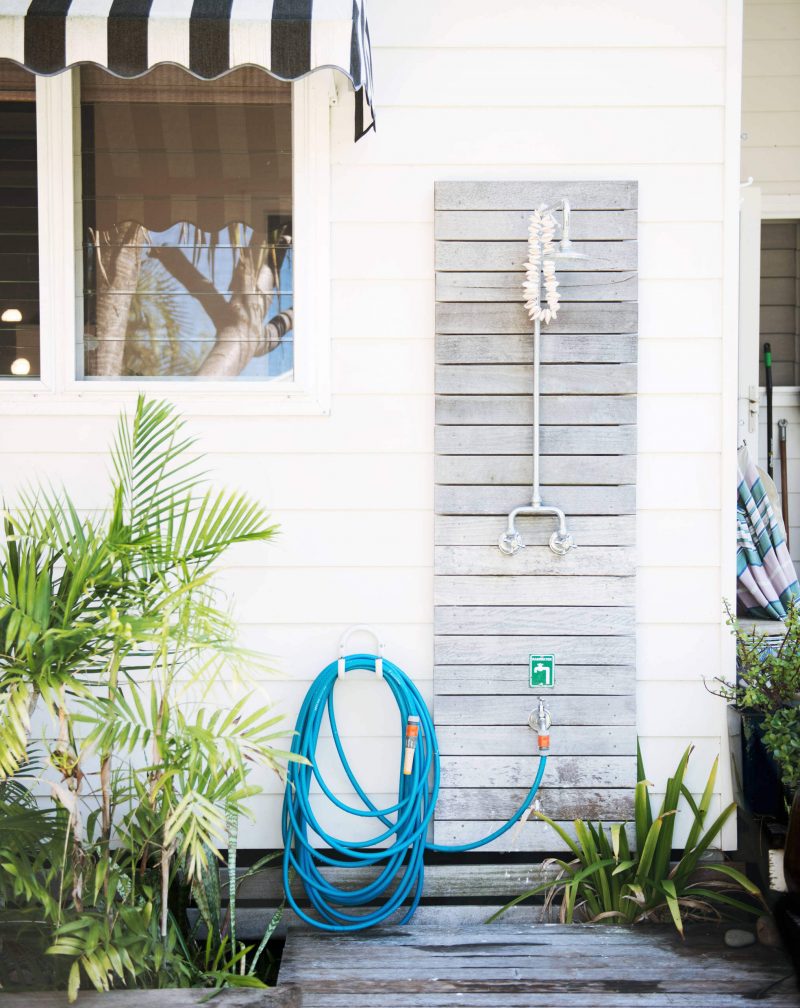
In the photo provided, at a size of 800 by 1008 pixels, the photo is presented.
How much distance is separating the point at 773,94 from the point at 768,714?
2492 millimetres

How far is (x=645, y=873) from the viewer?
2.62 metres

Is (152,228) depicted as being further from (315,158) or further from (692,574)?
(692,574)

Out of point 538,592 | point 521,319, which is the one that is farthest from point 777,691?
point 521,319

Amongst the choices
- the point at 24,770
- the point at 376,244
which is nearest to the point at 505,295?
the point at 376,244

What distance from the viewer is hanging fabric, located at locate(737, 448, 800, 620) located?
2.96m

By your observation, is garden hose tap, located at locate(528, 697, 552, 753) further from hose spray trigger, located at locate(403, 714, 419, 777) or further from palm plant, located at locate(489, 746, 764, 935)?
hose spray trigger, located at locate(403, 714, 419, 777)

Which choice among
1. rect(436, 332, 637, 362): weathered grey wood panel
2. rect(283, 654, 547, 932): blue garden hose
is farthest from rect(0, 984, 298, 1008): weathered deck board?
rect(436, 332, 637, 362): weathered grey wood panel

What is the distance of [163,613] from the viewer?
2.12 metres

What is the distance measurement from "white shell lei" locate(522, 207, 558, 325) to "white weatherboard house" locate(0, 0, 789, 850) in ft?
0.25

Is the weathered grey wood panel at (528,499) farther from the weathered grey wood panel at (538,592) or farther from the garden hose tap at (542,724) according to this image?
the garden hose tap at (542,724)

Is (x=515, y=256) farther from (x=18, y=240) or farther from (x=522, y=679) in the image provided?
(x=18, y=240)

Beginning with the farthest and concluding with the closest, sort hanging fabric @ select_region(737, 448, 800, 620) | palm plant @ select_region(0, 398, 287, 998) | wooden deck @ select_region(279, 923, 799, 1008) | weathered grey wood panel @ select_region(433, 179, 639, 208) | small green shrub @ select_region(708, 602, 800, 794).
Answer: hanging fabric @ select_region(737, 448, 800, 620), weathered grey wood panel @ select_region(433, 179, 639, 208), small green shrub @ select_region(708, 602, 800, 794), wooden deck @ select_region(279, 923, 799, 1008), palm plant @ select_region(0, 398, 287, 998)

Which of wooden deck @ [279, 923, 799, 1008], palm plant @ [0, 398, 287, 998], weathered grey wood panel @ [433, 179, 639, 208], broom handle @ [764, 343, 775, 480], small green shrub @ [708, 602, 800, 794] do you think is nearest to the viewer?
palm plant @ [0, 398, 287, 998]

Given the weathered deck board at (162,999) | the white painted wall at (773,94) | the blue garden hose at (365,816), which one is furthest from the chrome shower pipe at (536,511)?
the white painted wall at (773,94)
